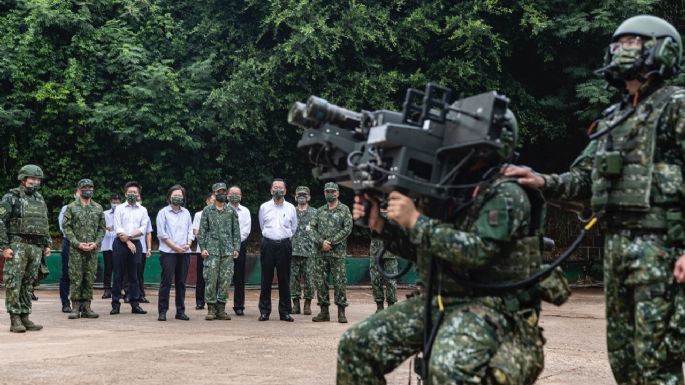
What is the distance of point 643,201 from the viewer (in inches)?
197

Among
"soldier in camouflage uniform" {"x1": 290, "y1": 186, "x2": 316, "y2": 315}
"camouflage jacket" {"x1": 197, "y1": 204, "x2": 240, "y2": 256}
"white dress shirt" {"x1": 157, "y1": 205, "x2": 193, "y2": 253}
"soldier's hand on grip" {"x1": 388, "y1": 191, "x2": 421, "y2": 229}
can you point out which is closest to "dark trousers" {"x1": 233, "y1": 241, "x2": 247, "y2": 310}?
"soldier in camouflage uniform" {"x1": 290, "y1": 186, "x2": 316, "y2": 315}

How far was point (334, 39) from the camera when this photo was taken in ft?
73.1

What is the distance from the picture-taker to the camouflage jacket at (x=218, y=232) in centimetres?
1441

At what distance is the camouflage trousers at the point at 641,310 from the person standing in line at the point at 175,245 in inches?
389

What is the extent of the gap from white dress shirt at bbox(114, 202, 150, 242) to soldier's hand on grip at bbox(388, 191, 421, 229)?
11412 millimetres

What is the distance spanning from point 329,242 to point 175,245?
2.63 meters

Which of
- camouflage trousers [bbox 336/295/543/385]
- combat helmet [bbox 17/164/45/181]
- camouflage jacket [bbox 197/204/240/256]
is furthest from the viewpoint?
camouflage jacket [bbox 197/204/240/256]

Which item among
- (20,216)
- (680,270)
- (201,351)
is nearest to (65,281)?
(20,216)

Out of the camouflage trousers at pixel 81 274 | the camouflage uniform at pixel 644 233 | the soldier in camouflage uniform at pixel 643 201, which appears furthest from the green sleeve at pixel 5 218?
the camouflage uniform at pixel 644 233

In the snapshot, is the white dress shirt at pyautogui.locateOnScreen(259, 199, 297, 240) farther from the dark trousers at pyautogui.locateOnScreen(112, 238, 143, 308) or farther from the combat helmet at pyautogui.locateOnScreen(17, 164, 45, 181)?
the combat helmet at pyautogui.locateOnScreen(17, 164, 45, 181)

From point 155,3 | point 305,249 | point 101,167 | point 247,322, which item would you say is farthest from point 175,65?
point 247,322

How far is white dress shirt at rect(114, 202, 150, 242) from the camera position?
15.6 metres

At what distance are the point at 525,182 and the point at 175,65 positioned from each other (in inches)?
842

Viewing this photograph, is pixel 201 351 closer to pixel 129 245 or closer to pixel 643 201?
pixel 129 245
